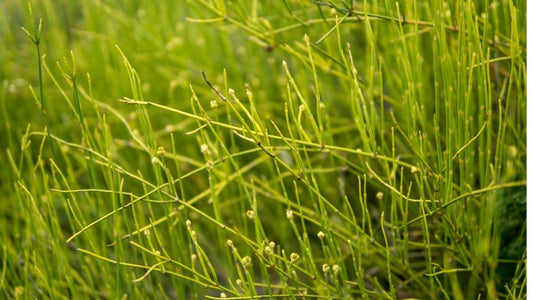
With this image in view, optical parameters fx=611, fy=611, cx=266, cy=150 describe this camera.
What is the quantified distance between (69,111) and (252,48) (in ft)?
2.04

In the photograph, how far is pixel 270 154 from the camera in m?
0.95

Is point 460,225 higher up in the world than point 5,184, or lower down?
higher up

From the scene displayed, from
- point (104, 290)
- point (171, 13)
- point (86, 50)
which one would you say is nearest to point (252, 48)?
point (171, 13)

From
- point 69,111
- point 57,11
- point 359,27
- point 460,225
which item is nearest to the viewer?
point 460,225

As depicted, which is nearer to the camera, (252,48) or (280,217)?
(280,217)

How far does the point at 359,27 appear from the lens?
1.81 m

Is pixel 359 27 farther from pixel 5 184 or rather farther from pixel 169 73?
pixel 5 184

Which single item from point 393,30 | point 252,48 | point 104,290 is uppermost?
point 393,30

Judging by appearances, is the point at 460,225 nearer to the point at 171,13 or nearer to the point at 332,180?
the point at 332,180

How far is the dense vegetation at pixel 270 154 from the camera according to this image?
998 millimetres

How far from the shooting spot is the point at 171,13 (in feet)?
7.30

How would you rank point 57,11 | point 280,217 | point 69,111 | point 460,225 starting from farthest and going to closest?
point 57,11, point 69,111, point 280,217, point 460,225

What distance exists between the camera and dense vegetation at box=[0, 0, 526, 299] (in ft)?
3.27

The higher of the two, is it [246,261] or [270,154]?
[270,154]
